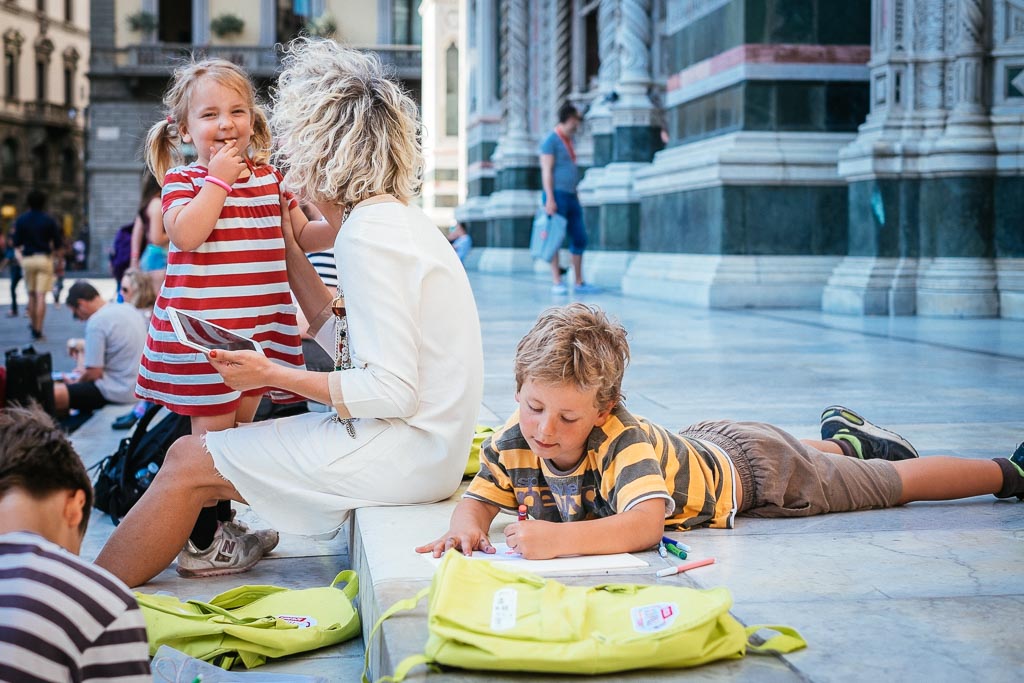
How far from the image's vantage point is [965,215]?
918 centimetres

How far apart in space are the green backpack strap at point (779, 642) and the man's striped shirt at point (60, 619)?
1.00m

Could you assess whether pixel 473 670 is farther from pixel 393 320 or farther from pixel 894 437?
pixel 894 437

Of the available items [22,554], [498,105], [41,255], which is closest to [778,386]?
[22,554]

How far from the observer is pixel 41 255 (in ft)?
46.3

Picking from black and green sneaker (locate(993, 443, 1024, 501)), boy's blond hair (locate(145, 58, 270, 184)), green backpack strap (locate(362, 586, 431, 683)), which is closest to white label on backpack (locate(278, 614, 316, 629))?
green backpack strap (locate(362, 586, 431, 683))

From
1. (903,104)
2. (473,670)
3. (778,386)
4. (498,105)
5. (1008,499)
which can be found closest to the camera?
(473,670)

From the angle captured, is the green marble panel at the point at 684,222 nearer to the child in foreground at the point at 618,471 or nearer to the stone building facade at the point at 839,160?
the stone building facade at the point at 839,160

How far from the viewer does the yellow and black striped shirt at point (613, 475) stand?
281 cm

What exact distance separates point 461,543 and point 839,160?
25.5 ft

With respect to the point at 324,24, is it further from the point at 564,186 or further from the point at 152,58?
the point at 564,186

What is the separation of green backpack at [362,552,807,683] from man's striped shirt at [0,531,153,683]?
0.43 meters

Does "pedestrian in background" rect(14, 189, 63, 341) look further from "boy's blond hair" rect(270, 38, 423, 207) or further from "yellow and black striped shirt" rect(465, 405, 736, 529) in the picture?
"yellow and black striped shirt" rect(465, 405, 736, 529)

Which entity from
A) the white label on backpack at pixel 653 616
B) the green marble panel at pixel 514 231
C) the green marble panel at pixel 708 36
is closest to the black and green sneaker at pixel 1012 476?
the white label on backpack at pixel 653 616

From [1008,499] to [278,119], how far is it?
2148mm
